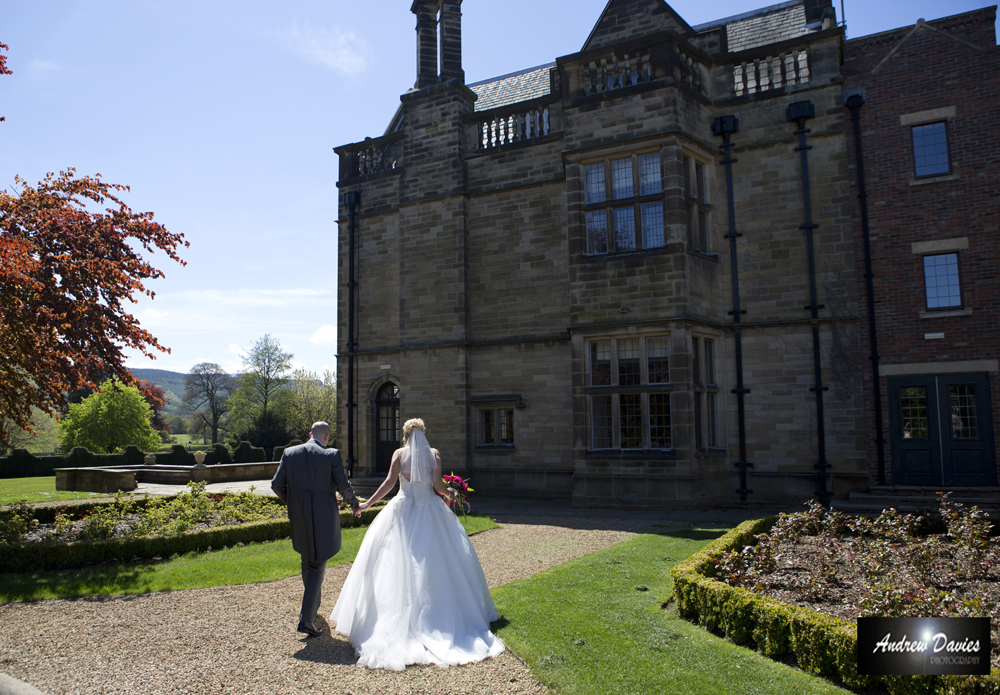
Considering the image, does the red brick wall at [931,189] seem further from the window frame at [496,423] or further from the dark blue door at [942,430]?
the window frame at [496,423]

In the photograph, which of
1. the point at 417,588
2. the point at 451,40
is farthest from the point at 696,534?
the point at 451,40

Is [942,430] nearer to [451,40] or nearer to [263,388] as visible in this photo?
[451,40]

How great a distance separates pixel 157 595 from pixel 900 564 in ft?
26.7

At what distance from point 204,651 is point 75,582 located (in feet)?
12.7

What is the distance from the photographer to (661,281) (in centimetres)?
1526

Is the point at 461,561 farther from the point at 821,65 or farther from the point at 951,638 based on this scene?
the point at 821,65

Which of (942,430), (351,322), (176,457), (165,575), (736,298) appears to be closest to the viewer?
(165,575)

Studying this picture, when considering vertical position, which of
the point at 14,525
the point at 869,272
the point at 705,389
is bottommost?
the point at 14,525

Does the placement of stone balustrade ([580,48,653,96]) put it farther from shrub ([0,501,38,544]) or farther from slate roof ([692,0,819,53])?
shrub ([0,501,38,544])

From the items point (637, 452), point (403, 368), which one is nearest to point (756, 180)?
point (637, 452)

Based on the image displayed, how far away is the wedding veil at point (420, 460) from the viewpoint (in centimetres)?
658

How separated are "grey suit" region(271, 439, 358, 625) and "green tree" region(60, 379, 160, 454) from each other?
1669 inches

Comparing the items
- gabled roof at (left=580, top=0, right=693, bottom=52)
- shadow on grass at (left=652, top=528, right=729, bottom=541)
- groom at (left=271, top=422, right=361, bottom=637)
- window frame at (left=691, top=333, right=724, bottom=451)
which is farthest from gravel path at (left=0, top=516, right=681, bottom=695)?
gabled roof at (left=580, top=0, right=693, bottom=52)

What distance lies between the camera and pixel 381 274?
811 inches
